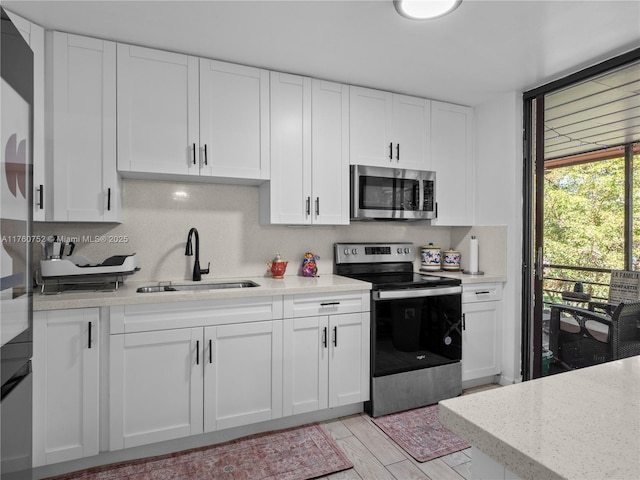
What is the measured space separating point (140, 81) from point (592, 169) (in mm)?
2959

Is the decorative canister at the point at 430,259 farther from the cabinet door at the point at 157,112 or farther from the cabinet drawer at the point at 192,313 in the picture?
the cabinet door at the point at 157,112

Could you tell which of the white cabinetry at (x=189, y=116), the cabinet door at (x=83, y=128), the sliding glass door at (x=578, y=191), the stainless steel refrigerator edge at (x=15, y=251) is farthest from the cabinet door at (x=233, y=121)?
the sliding glass door at (x=578, y=191)

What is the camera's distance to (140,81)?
2.29 meters

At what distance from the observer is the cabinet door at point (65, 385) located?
1848mm

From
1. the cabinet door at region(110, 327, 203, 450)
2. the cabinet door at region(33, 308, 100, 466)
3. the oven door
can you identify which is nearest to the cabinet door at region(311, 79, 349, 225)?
the oven door

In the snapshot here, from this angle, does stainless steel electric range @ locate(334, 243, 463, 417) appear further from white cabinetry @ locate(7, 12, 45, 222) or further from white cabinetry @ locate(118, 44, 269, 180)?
white cabinetry @ locate(7, 12, 45, 222)

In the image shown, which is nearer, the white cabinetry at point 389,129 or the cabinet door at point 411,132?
the white cabinetry at point 389,129

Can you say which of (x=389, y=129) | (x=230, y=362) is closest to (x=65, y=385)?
(x=230, y=362)

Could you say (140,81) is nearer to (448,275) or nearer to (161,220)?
(161,220)

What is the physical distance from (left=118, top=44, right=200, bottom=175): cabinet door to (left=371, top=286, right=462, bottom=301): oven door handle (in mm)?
1432

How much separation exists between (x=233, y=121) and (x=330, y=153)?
73 centimetres

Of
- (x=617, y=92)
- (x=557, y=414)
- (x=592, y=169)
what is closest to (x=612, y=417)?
(x=557, y=414)

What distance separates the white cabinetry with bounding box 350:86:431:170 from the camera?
9.52ft

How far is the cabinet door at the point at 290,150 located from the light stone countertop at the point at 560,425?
205 centimetres
